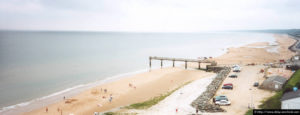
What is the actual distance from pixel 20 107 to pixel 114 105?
1173cm

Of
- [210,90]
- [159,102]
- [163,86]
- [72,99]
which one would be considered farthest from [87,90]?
[210,90]

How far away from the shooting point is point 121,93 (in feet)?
104

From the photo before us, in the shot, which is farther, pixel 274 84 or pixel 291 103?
pixel 274 84

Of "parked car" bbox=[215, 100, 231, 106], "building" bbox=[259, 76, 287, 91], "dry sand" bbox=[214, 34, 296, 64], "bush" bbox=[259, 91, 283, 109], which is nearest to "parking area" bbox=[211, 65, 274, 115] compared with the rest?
"parked car" bbox=[215, 100, 231, 106]

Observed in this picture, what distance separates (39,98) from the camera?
97.5 feet

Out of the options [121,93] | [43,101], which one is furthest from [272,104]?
[43,101]

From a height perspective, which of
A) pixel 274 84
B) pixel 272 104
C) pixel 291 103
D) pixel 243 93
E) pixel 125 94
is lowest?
pixel 125 94

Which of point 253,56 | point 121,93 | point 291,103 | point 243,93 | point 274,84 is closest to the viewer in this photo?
point 291,103

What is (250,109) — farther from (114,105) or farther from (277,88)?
(114,105)

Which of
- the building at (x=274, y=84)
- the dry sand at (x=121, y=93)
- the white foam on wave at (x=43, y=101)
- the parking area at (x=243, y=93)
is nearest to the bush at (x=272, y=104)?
the parking area at (x=243, y=93)

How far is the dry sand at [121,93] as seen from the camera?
84.9 ft

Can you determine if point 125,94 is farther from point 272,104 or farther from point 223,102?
point 272,104

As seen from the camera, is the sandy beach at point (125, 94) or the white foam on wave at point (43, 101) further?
the white foam on wave at point (43, 101)

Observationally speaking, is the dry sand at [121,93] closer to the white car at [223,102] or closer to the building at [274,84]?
the white car at [223,102]
